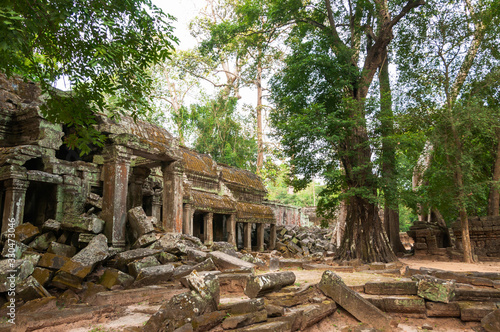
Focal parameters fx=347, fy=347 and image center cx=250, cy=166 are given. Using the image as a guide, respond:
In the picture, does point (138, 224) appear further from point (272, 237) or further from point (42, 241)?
point (272, 237)

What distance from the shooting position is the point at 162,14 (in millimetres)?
6617

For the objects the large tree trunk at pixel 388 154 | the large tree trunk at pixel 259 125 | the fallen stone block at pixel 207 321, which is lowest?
the fallen stone block at pixel 207 321

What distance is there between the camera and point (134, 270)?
612 cm

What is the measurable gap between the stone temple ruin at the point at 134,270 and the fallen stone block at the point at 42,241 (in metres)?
0.02

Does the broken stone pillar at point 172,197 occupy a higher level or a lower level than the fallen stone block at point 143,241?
higher

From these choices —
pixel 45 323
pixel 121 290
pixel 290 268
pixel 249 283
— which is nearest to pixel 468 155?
pixel 290 268

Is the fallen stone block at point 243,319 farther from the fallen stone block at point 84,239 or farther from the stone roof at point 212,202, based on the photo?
the stone roof at point 212,202

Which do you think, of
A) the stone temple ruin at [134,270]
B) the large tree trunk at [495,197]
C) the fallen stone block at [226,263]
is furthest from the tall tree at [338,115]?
the large tree trunk at [495,197]

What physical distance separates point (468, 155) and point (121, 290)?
481 inches

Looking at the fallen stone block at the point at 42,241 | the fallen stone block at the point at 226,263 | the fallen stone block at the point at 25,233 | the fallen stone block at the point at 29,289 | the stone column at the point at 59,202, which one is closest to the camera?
the fallen stone block at the point at 29,289

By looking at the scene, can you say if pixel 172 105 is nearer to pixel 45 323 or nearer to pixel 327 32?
pixel 327 32

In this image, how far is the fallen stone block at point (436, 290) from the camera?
5.44 metres

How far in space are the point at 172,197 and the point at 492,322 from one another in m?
6.92

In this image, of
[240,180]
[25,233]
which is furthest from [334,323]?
[240,180]
